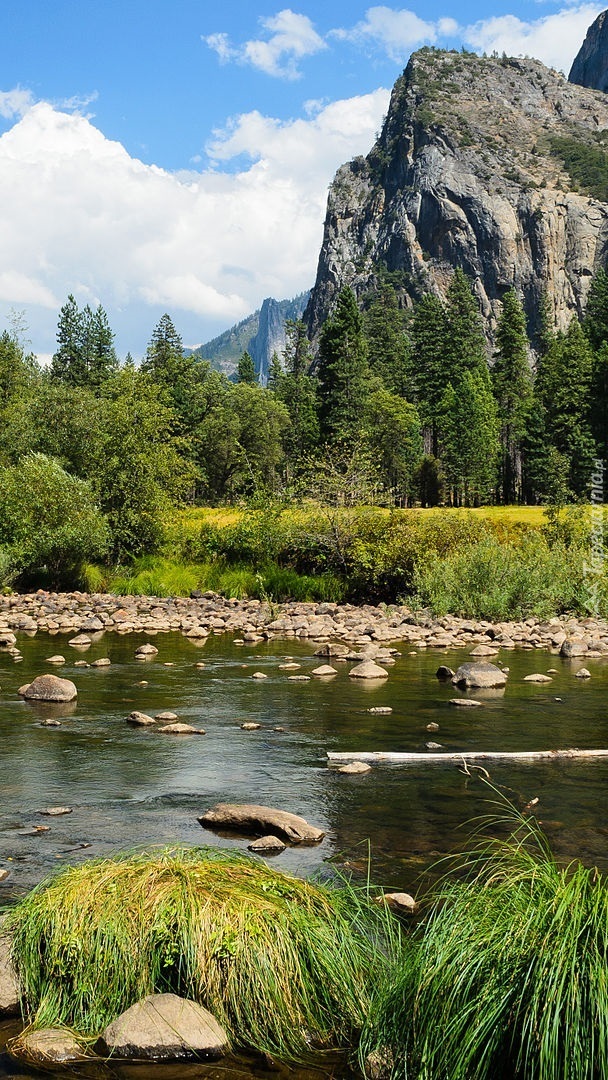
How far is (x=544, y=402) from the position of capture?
84.6 m

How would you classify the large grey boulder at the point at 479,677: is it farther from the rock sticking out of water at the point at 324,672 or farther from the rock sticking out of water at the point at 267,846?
the rock sticking out of water at the point at 267,846


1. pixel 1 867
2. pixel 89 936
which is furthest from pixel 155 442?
pixel 89 936

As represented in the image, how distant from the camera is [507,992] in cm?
428

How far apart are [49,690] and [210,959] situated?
12.2 meters

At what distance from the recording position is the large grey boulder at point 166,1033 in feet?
17.5

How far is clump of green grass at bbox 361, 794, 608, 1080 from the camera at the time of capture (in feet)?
13.1

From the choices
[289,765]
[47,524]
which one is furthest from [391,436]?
[289,765]

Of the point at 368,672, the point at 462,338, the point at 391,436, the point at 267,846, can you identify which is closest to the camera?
the point at 267,846

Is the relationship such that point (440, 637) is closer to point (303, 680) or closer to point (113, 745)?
point (303, 680)

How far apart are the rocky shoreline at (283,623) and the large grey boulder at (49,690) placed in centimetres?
1005

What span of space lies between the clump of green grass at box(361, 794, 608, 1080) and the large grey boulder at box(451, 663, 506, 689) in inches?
550

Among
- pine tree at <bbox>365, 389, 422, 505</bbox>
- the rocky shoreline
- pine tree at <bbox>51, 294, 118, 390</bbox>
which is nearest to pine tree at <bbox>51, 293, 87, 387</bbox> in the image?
pine tree at <bbox>51, 294, 118, 390</bbox>

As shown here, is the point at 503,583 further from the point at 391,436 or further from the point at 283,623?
the point at 391,436

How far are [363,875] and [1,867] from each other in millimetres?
3284
